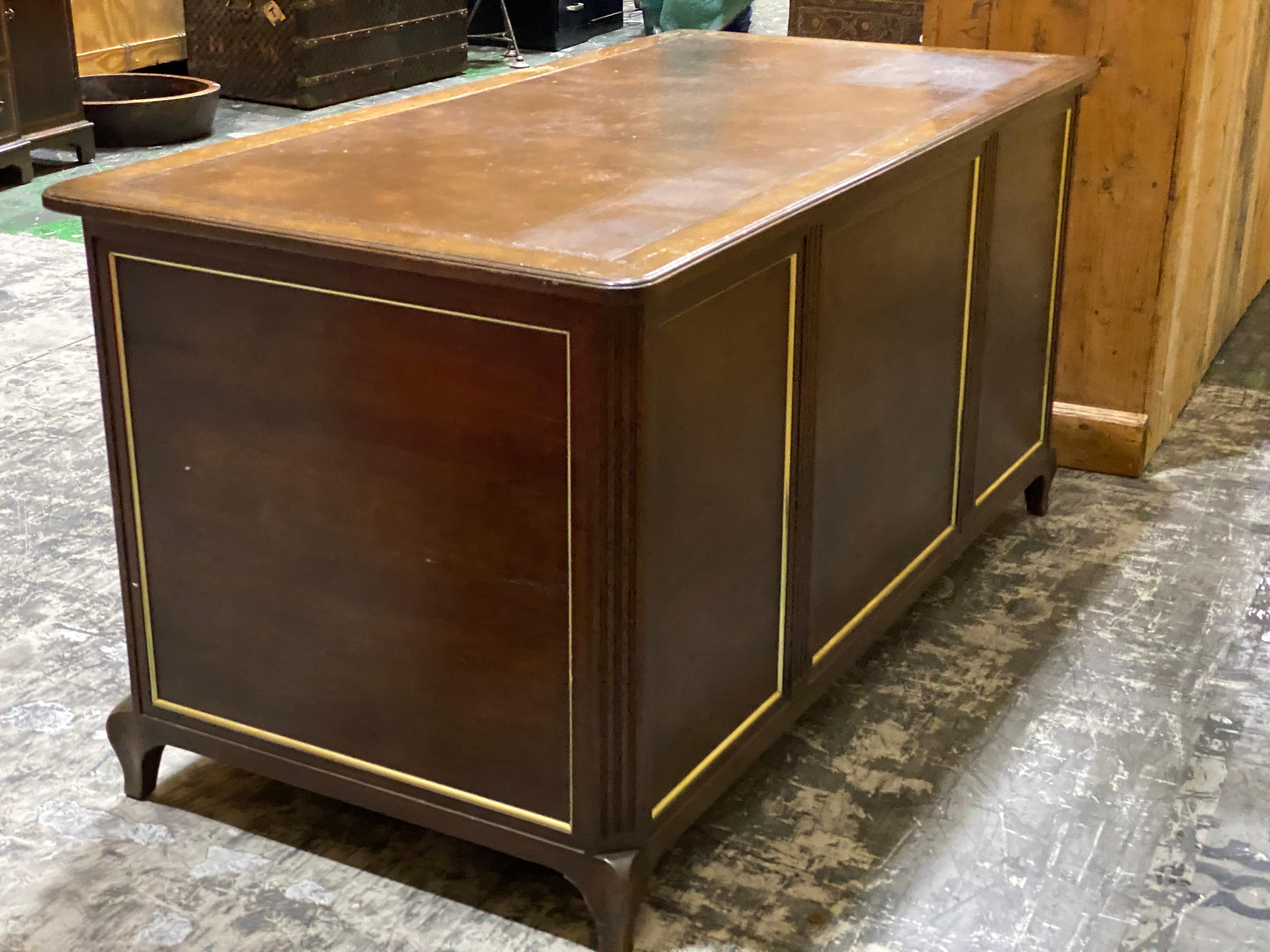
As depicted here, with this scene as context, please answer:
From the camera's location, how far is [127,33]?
22.9ft

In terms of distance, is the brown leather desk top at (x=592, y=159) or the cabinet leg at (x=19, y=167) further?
the cabinet leg at (x=19, y=167)

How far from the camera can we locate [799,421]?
2.03m

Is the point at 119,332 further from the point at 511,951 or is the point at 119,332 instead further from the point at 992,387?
the point at 992,387

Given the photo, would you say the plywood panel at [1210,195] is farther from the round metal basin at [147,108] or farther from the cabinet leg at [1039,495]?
the round metal basin at [147,108]

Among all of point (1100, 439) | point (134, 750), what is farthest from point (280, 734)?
point (1100, 439)

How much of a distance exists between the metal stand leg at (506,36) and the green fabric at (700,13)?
195 centimetres

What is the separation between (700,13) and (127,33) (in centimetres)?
278

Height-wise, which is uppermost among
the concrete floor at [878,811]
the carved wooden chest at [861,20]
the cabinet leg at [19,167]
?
the carved wooden chest at [861,20]

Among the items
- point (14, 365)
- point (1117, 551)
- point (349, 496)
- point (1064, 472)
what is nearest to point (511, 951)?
point (349, 496)

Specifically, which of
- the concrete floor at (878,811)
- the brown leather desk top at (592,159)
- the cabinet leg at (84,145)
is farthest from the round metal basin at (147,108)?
the brown leather desk top at (592,159)

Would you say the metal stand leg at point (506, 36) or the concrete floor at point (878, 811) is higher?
the metal stand leg at point (506, 36)

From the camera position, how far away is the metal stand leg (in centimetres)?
823

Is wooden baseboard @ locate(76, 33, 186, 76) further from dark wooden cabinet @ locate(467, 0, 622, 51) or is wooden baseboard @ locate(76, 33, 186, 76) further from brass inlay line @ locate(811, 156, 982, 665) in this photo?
brass inlay line @ locate(811, 156, 982, 665)

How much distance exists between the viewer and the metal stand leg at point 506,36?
8234mm
